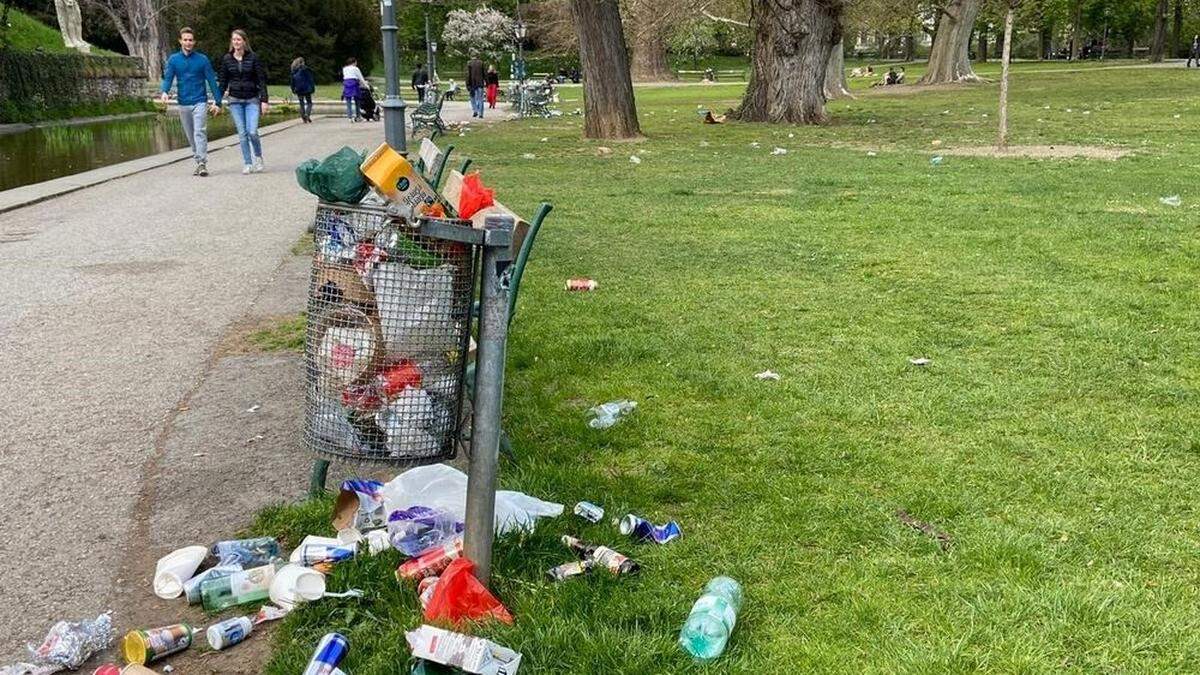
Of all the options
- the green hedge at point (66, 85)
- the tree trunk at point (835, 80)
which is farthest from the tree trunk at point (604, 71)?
the green hedge at point (66, 85)

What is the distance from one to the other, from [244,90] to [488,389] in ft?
40.8

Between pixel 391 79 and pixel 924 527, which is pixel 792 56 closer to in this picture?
pixel 391 79

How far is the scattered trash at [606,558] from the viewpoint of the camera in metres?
2.92

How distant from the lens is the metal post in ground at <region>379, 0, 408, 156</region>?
27.8ft

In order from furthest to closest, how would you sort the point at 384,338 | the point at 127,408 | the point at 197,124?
the point at 197,124
the point at 127,408
the point at 384,338

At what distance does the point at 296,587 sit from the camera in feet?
9.37

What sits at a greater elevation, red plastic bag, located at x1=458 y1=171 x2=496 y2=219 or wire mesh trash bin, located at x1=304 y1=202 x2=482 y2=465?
red plastic bag, located at x1=458 y1=171 x2=496 y2=219

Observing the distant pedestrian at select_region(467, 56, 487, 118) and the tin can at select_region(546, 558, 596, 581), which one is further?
the distant pedestrian at select_region(467, 56, 487, 118)

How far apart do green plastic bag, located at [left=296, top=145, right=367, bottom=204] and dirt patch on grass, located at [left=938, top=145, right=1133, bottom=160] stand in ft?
40.0

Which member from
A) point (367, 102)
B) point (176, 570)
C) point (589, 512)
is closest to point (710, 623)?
point (589, 512)

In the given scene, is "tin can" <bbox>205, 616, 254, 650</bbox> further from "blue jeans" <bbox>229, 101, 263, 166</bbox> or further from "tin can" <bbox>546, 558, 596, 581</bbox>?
"blue jeans" <bbox>229, 101, 263, 166</bbox>

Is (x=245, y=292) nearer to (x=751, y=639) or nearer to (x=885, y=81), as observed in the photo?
(x=751, y=639)

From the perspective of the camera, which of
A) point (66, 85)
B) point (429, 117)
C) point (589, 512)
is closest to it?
point (589, 512)

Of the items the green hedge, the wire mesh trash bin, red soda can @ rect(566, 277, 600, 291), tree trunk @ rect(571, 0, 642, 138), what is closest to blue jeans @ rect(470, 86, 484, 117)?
tree trunk @ rect(571, 0, 642, 138)
